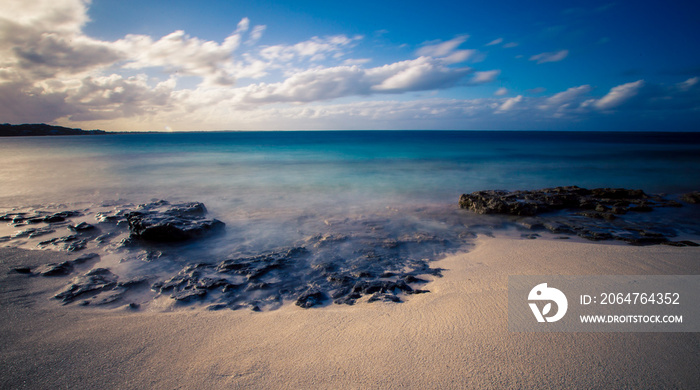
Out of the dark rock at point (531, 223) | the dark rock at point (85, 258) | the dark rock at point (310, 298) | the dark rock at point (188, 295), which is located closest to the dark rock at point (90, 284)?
the dark rock at point (85, 258)

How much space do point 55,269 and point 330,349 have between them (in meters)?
5.23

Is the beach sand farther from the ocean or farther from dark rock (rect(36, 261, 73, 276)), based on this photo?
the ocean

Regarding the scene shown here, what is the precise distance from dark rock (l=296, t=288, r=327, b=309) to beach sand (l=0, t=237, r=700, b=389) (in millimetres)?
198

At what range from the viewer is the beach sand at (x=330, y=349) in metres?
2.44

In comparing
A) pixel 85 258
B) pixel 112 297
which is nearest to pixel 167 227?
pixel 85 258

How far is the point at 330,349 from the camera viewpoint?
2852 mm

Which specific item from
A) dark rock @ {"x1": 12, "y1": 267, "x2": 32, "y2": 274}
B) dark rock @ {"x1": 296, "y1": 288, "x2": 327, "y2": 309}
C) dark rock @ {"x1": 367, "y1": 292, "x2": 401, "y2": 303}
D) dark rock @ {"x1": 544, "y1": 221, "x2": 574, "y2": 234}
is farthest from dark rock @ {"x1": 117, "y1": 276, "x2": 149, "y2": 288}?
dark rock @ {"x1": 544, "y1": 221, "x2": 574, "y2": 234}

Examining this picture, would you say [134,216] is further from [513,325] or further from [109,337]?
[513,325]

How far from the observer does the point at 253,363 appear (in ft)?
8.75

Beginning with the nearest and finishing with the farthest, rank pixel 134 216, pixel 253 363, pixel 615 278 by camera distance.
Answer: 1. pixel 253 363
2. pixel 615 278
3. pixel 134 216

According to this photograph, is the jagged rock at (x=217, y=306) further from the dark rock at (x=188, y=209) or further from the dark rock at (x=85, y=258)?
the dark rock at (x=188, y=209)

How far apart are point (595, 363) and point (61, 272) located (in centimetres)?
746

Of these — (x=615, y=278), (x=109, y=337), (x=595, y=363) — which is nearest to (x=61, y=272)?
(x=109, y=337)

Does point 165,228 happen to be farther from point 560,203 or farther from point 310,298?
point 560,203
